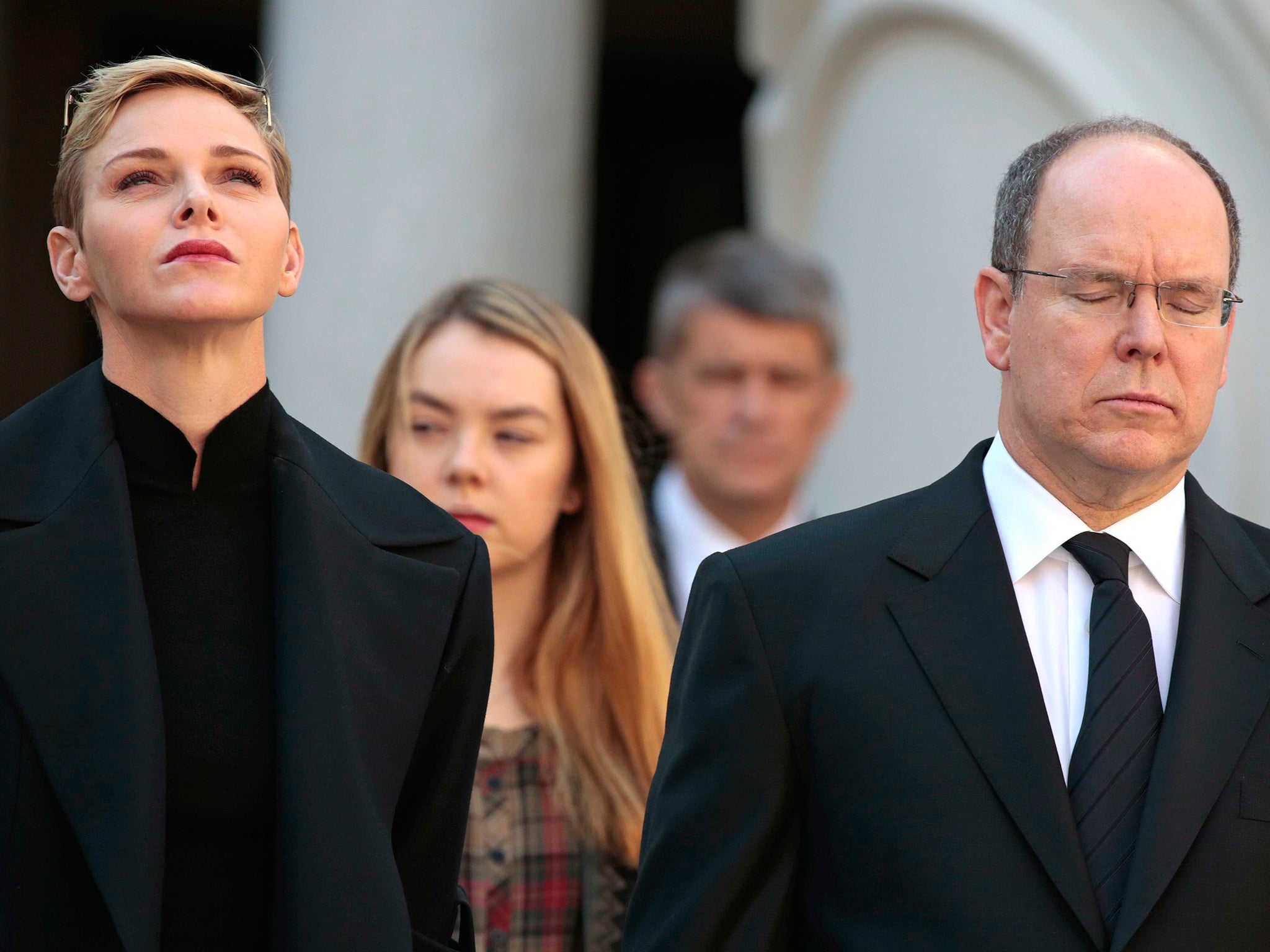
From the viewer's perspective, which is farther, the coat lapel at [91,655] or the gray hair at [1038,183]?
the gray hair at [1038,183]

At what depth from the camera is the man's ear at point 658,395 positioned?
5.54 meters

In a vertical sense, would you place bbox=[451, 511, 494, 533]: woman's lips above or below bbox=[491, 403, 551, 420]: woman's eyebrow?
below

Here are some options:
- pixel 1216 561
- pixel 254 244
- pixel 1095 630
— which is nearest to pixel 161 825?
pixel 254 244

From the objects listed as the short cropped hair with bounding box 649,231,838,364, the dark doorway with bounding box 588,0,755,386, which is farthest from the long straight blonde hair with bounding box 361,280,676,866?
the dark doorway with bounding box 588,0,755,386

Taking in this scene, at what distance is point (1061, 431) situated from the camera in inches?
103

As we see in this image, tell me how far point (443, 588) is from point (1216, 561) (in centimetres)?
116

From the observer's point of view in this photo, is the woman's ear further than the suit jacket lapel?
Yes

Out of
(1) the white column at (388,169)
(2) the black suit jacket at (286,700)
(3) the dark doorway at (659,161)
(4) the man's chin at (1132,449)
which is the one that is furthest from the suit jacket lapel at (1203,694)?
(3) the dark doorway at (659,161)

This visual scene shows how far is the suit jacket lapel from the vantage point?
2369mm

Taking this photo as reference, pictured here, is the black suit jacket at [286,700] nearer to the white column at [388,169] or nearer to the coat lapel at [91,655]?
the coat lapel at [91,655]

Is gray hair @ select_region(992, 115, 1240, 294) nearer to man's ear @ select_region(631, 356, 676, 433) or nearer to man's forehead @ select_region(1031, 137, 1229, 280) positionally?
man's forehead @ select_region(1031, 137, 1229, 280)

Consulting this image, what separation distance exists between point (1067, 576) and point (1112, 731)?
0.85 ft

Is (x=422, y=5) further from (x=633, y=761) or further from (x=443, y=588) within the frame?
(x=443, y=588)

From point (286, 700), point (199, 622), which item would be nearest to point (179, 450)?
point (199, 622)
